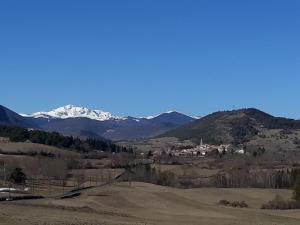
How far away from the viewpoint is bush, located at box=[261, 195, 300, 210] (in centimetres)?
14312

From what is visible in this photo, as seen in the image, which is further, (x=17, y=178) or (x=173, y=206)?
(x=17, y=178)

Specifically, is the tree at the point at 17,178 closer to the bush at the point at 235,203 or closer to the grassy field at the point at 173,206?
the grassy field at the point at 173,206

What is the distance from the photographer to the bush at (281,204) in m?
143

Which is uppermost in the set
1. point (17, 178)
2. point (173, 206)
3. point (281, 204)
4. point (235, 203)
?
point (17, 178)

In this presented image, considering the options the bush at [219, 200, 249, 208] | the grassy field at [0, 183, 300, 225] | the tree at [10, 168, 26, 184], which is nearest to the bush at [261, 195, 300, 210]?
the grassy field at [0, 183, 300, 225]

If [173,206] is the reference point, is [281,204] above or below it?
below

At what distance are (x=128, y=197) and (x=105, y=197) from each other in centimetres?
616

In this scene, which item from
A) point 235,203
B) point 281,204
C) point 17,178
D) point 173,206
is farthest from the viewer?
point 17,178

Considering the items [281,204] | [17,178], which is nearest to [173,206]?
[281,204]

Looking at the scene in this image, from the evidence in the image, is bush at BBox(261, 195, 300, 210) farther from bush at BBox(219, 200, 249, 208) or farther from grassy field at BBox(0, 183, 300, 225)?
bush at BBox(219, 200, 249, 208)

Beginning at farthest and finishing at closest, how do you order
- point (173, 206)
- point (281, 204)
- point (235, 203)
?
point (235, 203) → point (281, 204) → point (173, 206)

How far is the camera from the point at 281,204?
14712 cm

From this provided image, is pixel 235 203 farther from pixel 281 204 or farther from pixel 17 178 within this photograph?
pixel 17 178

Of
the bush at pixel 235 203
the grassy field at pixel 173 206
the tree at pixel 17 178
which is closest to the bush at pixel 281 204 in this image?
the grassy field at pixel 173 206
